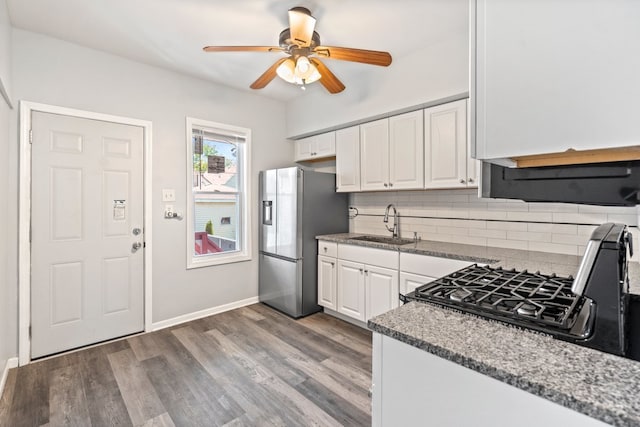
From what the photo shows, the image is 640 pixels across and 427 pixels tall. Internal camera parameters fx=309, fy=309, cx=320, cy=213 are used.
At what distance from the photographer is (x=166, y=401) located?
78.4 inches

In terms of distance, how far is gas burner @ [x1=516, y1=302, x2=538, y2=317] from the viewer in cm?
92

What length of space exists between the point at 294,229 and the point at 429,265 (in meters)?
1.46

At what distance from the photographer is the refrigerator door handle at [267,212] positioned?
3.66m

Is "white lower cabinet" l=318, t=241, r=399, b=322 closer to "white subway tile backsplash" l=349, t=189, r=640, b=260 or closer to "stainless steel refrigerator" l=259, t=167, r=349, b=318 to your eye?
"stainless steel refrigerator" l=259, t=167, r=349, b=318

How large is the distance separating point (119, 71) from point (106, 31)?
1.51ft

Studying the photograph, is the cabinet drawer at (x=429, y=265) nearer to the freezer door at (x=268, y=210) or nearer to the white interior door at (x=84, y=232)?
the freezer door at (x=268, y=210)

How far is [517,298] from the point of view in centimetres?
108

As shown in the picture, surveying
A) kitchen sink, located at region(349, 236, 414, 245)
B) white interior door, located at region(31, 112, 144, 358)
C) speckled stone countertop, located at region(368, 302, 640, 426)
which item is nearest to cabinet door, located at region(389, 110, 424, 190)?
kitchen sink, located at region(349, 236, 414, 245)

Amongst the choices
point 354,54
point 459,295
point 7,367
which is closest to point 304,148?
point 354,54

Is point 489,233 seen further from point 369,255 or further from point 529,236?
point 369,255

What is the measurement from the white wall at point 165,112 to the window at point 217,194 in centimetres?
9

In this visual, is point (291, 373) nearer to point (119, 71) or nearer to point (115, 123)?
point (115, 123)

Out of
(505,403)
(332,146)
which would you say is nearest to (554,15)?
(505,403)

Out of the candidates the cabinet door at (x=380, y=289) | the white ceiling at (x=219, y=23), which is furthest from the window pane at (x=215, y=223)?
the cabinet door at (x=380, y=289)
